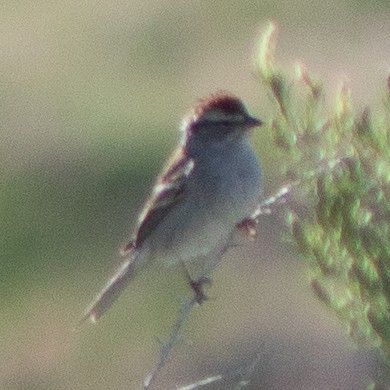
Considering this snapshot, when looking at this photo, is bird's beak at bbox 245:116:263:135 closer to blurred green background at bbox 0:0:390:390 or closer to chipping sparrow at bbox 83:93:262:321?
chipping sparrow at bbox 83:93:262:321

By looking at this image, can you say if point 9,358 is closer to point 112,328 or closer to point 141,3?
point 112,328

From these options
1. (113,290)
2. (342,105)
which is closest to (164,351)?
(342,105)

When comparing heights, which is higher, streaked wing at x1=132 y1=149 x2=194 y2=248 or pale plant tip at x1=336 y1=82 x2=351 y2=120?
pale plant tip at x1=336 y1=82 x2=351 y2=120

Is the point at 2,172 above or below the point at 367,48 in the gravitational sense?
above

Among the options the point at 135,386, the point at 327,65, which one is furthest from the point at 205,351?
the point at 327,65

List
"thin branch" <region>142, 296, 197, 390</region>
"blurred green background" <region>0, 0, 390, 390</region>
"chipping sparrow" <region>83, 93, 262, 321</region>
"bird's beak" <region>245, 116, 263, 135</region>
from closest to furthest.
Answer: "thin branch" <region>142, 296, 197, 390</region> < "bird's beak" <region>245, 116, 263, 135</region> < "chipping sparrow" <region>83, 93, 262, 321</region> < "blurred green background" <region>0, 0, 390, 390</region>

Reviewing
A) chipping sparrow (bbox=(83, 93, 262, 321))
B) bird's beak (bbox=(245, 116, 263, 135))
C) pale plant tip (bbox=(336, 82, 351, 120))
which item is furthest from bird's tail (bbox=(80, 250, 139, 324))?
pale plant tip (bbox=(336, 82, 351, 120))

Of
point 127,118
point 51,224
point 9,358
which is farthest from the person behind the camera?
point 127,118
